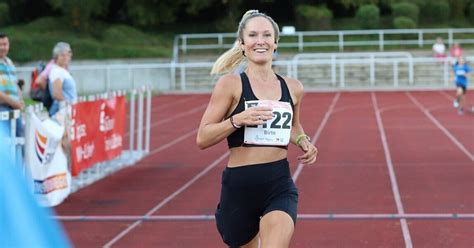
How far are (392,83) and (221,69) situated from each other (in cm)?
3308

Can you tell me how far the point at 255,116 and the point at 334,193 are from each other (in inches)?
268

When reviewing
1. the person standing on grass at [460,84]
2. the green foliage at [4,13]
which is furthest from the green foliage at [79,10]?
the person standing on grass at [460,84]

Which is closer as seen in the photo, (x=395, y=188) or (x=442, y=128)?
(x=395, y=188)

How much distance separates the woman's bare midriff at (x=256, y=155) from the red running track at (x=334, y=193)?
3342 millimetres

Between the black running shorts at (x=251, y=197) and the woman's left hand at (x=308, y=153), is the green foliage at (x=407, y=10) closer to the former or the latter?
the woman's left hand at (x=308, y=153)

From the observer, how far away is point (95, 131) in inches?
522

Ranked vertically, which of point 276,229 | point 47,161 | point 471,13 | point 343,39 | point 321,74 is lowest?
point 321,74

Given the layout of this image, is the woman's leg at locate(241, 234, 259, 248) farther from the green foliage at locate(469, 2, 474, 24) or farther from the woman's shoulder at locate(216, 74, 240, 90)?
the green foliage at locate(469, 2, 474, 24)

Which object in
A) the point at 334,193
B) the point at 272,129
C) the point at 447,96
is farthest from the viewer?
the point at 447,96

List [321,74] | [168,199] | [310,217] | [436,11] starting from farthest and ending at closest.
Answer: [436,11] < [321,74] < [168,199] < [310,217]

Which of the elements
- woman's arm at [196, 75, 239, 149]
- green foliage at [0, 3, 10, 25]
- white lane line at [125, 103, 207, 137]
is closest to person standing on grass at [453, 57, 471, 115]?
white lane line at [125, 103, 207, 137]

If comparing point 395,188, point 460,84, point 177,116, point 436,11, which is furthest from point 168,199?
point 436,11

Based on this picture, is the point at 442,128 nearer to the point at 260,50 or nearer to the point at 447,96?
the point at 447,96

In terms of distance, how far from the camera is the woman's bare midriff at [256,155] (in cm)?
537
